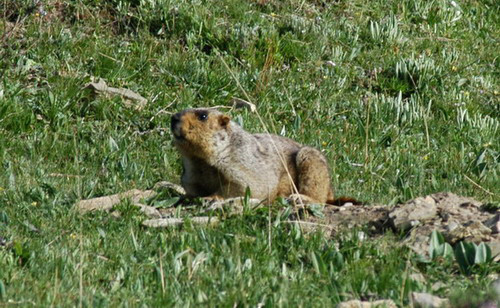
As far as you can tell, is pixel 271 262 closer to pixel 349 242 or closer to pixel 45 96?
pixel 349 242

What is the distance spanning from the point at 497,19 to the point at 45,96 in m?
7.78

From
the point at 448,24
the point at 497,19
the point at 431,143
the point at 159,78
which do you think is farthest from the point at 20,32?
the point at 497,19

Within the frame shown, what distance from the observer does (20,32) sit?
38.6 feet

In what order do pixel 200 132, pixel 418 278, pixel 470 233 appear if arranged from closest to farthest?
1. pixel 418 278
2. pixel 470 233
3. pixel 200 132

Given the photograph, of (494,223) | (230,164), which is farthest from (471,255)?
(230,164)

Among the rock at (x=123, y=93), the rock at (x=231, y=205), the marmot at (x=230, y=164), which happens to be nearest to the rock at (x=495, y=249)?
the rock at (x=231, y=205)

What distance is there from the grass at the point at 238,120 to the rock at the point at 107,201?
14 centimetres

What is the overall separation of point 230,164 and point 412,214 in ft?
5.94

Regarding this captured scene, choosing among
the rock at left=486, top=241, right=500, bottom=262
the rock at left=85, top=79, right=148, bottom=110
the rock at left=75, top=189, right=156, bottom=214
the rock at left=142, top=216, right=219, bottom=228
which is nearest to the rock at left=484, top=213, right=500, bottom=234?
the rock at left=486, top=241, right=500, bottom=262

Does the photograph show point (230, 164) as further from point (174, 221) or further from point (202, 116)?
point (174, 221)

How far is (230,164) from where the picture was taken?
792 centimetres

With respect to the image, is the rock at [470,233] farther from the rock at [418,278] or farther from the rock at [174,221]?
the rock at [174,221]

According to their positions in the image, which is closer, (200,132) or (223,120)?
(200,132)

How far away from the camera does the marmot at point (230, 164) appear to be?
25.6ft
